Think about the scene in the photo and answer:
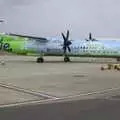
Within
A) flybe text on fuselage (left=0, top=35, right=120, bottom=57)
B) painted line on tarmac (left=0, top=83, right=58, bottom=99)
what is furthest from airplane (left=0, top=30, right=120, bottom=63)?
painted line on tarmac (left=0, top=83, right=58, bottom=99)

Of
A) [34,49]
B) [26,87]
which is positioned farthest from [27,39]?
[26,87]

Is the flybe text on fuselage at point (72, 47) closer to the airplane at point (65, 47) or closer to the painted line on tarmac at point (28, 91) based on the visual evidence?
the airplane at point (65, 47)

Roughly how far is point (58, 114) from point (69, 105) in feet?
7.76

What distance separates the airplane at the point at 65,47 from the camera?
52.5m

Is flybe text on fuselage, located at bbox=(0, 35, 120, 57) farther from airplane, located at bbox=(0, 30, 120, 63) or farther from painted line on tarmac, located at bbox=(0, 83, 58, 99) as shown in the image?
painted line on tarmac, located at bbox=(0, 83, 58, 99)

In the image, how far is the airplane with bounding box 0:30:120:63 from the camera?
52469 mm

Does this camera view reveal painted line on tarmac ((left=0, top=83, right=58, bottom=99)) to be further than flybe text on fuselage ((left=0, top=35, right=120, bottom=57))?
No

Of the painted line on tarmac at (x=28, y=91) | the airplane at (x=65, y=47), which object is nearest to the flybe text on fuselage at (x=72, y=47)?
Result: the airplane at (x=65, y=47)

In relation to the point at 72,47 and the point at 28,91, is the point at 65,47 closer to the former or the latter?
the point at 72,47

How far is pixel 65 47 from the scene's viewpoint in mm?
52969

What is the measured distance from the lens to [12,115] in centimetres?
1288

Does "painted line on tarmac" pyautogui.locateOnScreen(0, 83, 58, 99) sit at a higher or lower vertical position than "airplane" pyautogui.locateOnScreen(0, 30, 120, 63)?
lower

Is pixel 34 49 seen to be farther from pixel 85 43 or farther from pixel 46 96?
pixel 46 96

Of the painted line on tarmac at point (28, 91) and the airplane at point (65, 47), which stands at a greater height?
the airplane at point (65, 47)
